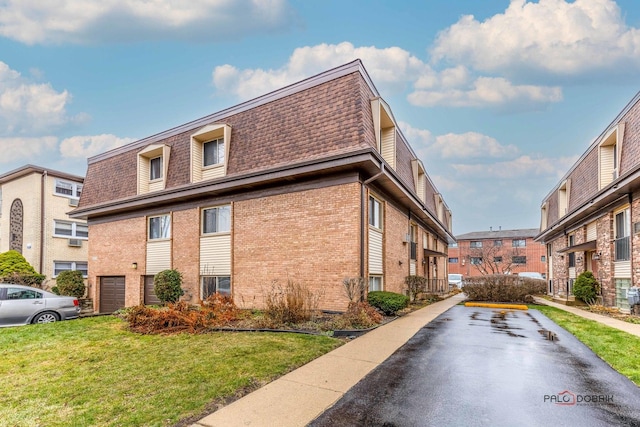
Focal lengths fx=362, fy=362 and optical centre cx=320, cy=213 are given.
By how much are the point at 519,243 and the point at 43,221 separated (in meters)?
55.6

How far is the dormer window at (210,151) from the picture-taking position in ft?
45.6

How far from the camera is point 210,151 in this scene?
14805 mm

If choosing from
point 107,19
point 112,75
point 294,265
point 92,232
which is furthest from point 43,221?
point 294,265

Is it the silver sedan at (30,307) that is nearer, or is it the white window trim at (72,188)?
the silver sedan at (30,307)

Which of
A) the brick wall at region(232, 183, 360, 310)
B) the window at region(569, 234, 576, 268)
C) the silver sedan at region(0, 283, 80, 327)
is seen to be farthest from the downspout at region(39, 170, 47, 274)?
the window at region(569, 234, 576, 268)

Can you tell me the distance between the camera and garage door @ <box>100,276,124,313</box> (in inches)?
689

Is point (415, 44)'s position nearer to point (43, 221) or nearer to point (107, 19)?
point (107, 19)

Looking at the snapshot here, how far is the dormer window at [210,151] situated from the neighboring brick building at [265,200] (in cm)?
4

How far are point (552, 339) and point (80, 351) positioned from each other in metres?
10.2

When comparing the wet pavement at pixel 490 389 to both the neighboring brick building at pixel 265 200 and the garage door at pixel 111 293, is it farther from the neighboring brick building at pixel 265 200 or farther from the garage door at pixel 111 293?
the garage door at pixel 111 293

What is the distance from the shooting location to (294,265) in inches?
467

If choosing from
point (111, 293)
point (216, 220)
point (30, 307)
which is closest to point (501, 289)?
point (216, 220)

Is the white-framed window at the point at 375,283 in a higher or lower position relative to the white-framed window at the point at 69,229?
lower

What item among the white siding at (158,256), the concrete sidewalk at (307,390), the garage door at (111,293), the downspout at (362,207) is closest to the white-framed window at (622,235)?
the downspout at (362,207)
